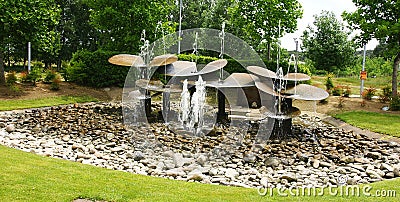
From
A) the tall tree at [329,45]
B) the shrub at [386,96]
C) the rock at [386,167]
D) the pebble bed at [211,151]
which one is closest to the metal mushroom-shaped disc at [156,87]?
the pebble bed at [211,151]

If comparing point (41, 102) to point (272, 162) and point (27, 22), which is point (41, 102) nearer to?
point (27, 22)

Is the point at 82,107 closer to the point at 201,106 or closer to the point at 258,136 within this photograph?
the point at 201,106

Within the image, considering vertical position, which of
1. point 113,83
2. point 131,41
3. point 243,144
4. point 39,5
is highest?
point 39,5

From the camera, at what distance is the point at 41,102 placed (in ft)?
43.5

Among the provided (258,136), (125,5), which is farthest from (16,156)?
(125,5)

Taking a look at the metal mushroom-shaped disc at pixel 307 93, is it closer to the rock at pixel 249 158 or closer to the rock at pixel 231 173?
the rock at pixel 249 158

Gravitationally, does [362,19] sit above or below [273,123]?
above

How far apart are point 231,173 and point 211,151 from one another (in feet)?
5.30

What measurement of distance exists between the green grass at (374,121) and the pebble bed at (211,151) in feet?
2.90

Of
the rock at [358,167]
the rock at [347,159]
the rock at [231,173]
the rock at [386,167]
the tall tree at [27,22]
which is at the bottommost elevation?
the rock at [231,173]

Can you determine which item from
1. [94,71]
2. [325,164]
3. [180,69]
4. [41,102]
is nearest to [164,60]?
[180,69]

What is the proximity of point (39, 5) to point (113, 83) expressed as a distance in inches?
168

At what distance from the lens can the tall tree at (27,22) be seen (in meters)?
13.6

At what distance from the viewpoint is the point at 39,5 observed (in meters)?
14.5
